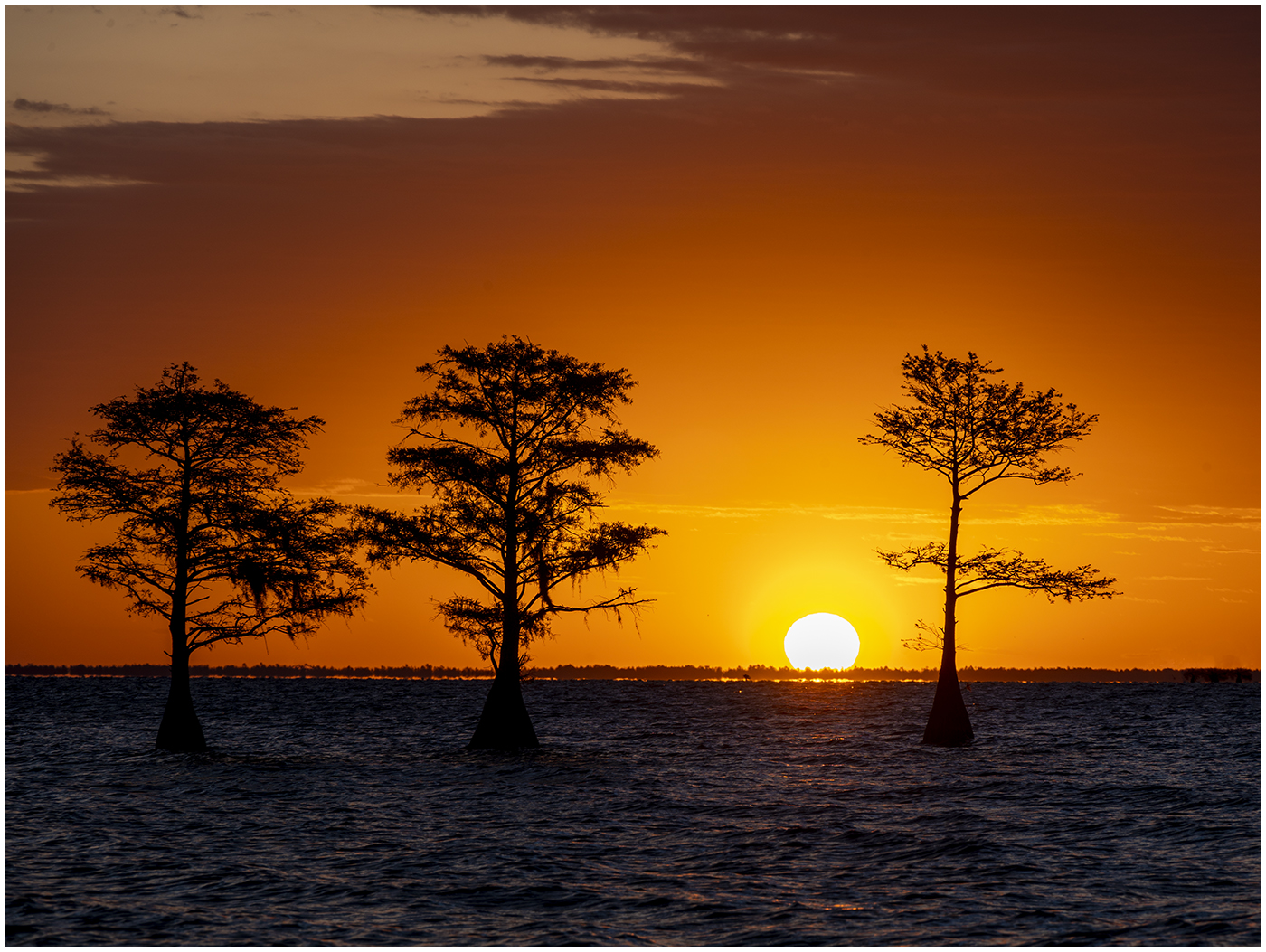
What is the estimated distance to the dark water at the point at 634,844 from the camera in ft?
83.8

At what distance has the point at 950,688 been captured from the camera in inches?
2079

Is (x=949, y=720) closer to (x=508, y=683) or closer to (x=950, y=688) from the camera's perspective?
(x=950, y=688)

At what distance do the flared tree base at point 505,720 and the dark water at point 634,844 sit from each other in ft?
2.62

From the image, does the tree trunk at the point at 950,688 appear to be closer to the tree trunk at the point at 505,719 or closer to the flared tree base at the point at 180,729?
the tree trunk at the point at 505,719

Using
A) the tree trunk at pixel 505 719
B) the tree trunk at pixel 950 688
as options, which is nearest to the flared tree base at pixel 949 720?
the tree trunk at pixel 950 688

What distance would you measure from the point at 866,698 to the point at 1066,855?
12684cm

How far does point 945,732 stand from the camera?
54031 mm

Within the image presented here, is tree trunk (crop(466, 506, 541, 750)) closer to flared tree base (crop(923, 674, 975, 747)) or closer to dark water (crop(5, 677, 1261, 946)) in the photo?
dark water (crop(5, 677, 1261, 946))

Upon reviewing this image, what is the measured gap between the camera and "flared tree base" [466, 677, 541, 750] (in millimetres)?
52438

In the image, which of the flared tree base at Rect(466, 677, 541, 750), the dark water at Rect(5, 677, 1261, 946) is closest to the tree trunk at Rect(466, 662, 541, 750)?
the flared tree base at Rect(466, 677, 541, 750)

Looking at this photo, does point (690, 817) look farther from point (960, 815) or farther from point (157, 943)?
point (157, 943)

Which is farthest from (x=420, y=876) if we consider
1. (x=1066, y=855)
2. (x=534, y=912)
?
(x=1066, y=855)

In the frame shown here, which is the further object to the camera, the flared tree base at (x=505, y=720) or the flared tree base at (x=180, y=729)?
the flared tree base at (x=180, y=729)

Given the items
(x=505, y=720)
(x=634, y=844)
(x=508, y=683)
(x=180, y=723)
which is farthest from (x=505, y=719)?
(x=634, y=844)
